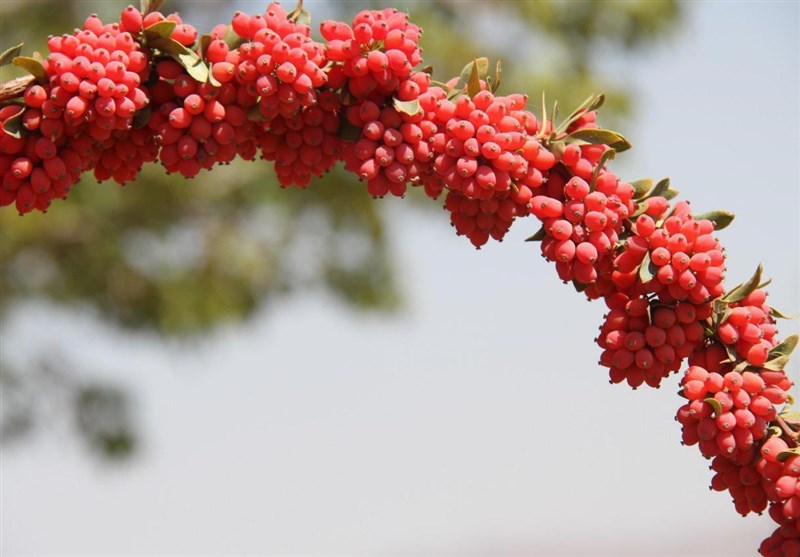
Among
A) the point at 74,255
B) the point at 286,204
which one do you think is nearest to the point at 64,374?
the point at 74,255

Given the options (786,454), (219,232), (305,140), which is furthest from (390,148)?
(219,232)

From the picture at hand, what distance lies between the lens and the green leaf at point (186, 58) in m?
0.93

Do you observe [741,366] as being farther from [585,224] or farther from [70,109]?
[70,109]

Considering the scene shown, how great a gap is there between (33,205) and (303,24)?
0.33 metres

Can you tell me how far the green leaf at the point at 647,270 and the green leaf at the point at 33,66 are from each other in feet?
1.97

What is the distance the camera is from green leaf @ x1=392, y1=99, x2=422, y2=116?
927mm

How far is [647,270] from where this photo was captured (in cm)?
90

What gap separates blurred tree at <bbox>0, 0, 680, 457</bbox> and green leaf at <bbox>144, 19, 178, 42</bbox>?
3229 millimetres

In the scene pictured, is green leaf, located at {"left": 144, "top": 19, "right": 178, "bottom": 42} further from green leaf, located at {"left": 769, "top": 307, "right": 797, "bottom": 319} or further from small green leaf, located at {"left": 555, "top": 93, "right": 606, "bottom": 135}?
green leaf, located at {"left": 769, "top": 307, "right": 797, "bottom": 319}

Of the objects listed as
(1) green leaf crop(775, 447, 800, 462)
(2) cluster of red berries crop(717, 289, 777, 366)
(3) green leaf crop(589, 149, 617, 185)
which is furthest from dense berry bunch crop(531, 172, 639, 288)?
(1) green leaf crop(775, 447, 800, 462)

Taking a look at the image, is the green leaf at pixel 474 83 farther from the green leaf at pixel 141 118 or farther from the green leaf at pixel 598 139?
the green leaf at pixel 141 118

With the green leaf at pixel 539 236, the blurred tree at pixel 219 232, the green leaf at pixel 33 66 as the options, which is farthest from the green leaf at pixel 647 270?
the blurred tree at pixel 219 232

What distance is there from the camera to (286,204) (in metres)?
4.58

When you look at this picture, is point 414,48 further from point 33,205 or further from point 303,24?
point 33,205
